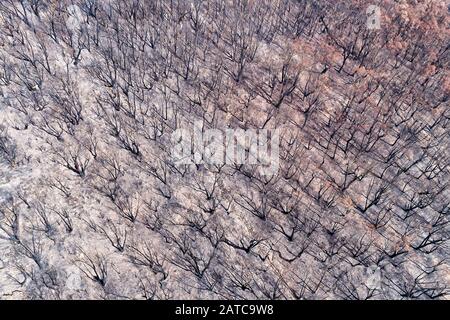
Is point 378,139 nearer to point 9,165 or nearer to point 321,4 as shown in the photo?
point 321,4

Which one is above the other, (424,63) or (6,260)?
(424,63)

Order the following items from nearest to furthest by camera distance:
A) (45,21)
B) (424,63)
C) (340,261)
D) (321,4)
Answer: (340,261) < (45,21) < (424,63) < (321,4)

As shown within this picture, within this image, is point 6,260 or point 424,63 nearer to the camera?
point 6,260

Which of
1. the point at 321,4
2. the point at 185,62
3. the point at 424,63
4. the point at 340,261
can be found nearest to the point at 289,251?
the point at 340,261

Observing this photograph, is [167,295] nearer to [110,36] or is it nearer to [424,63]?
[110,36]

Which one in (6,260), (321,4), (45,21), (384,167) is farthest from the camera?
(321,4)

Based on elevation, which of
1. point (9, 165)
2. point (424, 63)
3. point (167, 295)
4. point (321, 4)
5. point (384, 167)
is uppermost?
point (321, 4)

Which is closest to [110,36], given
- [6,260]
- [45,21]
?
[45,21]
